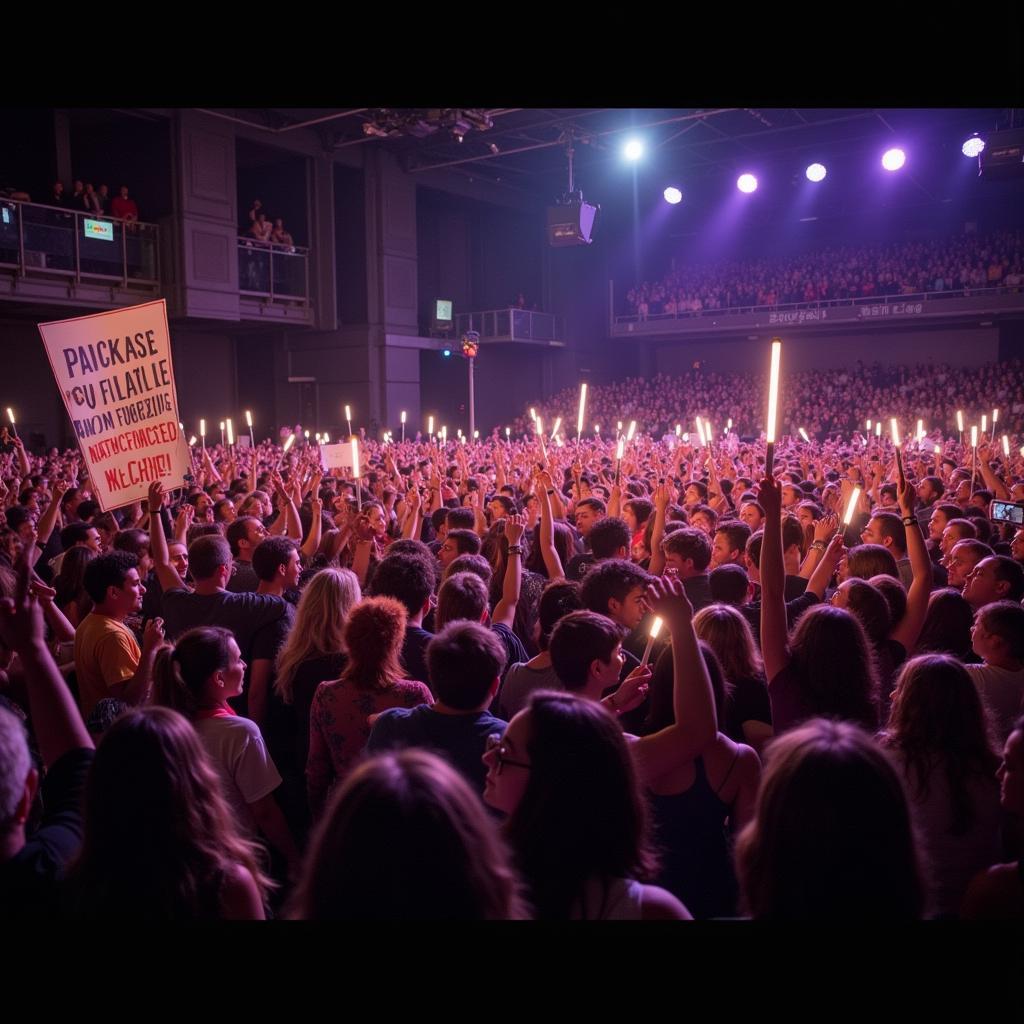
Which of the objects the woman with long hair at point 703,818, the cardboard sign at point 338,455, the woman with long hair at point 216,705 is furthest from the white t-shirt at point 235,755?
the cardboard sign at point 338,455

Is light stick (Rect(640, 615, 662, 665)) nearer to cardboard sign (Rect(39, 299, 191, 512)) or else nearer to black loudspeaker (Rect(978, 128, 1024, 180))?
cardboard sign (Rect(39, 299, 191, 512))

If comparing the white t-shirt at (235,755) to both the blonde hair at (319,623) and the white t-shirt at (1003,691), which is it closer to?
the blonde hair at (319,623)

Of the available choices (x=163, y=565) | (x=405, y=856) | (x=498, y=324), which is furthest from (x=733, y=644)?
(x=498, y=324)

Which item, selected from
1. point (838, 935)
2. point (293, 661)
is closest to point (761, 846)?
point (838, 935)

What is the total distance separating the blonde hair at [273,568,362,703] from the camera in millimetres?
3861

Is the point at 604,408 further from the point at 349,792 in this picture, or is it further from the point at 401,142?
the point at 349,792

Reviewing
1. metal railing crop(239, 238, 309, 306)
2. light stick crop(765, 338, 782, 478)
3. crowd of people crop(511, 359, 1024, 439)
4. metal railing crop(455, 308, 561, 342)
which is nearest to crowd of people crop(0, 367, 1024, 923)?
light stick crop(765, 338, 782, 478)

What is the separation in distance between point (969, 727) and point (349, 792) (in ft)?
6.42

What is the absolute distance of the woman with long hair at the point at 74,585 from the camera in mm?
4820

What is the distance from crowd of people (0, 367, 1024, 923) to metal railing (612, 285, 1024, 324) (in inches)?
1011

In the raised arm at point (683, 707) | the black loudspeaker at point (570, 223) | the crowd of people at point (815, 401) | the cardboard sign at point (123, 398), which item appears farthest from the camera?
the crowd of people at point (815, 401)

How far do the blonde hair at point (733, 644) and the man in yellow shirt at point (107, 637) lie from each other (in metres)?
2.20

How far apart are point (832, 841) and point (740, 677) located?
1674 millimetres

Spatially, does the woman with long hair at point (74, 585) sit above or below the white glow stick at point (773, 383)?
below
